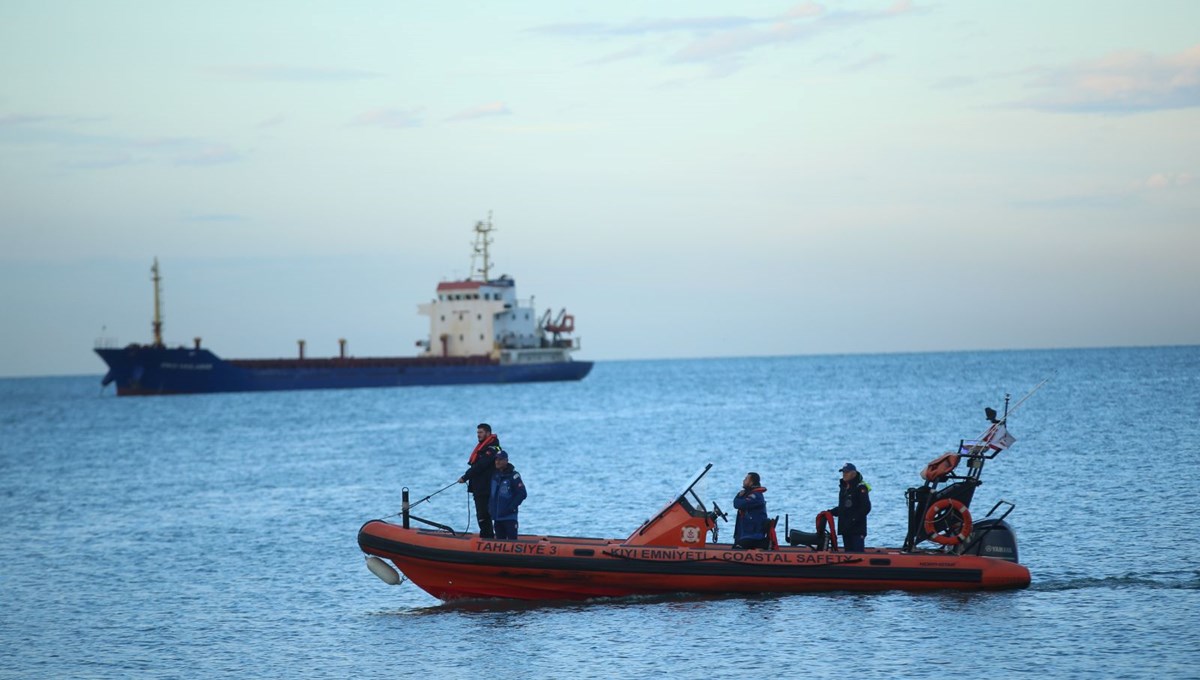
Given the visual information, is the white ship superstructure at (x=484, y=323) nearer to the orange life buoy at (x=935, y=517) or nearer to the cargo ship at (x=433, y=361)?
the cargo ship at (x=433, y=361)

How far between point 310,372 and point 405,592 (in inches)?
3072

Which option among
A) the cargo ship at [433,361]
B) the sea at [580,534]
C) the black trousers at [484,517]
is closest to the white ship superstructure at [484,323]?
the cargo ship at [433,361]

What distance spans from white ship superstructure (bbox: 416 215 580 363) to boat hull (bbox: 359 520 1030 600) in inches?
3200

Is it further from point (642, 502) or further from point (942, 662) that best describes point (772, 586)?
point (642, 502)

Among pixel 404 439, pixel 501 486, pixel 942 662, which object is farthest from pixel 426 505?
pixel 404 439

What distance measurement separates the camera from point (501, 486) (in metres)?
17.6

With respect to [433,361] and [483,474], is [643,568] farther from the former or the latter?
[433,361]

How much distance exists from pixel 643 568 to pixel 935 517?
3.81 metres

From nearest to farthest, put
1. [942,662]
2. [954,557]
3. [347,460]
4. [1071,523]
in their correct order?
[942,662] → [954,557] → [1071,523] → [347,460]

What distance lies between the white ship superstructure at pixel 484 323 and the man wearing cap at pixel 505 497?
8144cm

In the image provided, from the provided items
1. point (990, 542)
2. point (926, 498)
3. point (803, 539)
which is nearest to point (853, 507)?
point (803, 539)

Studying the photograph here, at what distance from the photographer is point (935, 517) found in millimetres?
17469

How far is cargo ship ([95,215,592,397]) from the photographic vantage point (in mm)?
92375

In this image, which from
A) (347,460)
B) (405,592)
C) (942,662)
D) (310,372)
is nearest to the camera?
(942,662)
